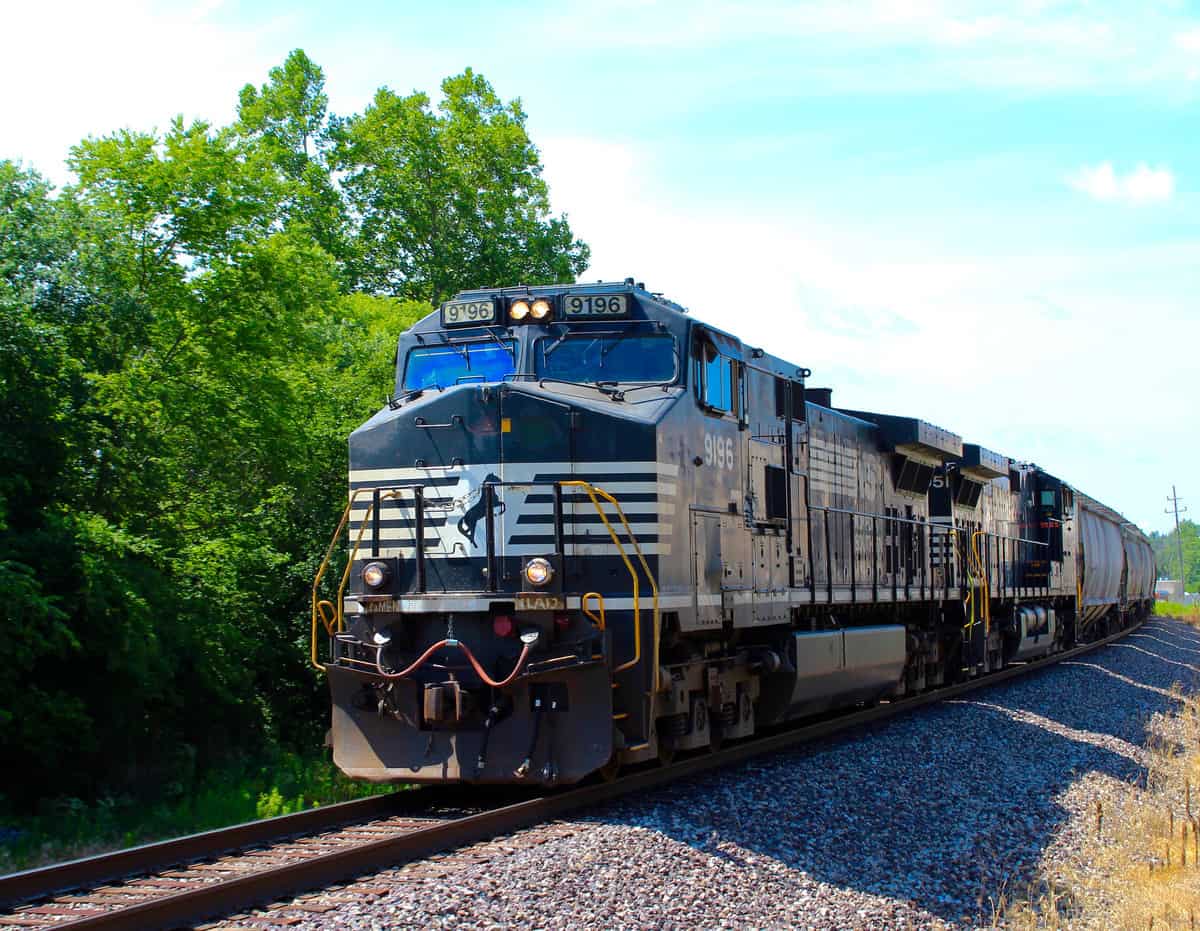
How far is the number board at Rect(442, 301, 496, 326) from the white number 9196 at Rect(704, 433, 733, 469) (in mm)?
1912

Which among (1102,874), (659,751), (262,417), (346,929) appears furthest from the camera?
(262,417)

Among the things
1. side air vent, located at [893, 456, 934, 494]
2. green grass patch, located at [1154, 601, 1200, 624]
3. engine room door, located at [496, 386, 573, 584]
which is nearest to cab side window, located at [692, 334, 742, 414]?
engine room door, located at [496, 386, 573, 584]

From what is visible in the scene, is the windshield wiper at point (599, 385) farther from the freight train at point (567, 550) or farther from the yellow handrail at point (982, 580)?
the yellow handrail at point (982, 580)

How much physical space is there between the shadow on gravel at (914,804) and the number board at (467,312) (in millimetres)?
3792

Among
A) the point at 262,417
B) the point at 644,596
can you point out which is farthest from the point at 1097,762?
the point at 262,417

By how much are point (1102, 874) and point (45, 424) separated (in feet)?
32.0

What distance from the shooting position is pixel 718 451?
31.5 feet

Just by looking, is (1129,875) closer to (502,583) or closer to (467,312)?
(502,583)

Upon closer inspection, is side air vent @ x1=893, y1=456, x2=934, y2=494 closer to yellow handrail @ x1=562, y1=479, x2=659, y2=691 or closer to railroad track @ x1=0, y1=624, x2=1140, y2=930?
railroad track @ x1=0, y1=624, x2=1140, y2=930

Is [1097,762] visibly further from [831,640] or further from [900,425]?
[900,425]

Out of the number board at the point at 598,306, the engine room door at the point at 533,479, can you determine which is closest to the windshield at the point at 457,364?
the number board at the point at 598,306

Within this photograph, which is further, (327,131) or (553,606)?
(327,131)

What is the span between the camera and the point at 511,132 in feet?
108

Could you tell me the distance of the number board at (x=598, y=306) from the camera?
29.7 ft
